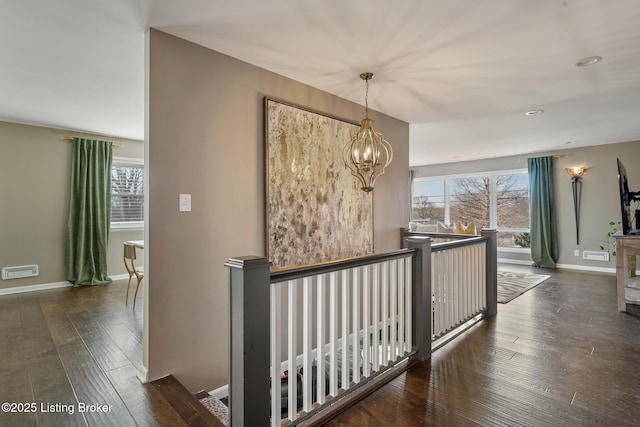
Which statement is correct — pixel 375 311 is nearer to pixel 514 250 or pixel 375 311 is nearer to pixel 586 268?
pixel 586 268

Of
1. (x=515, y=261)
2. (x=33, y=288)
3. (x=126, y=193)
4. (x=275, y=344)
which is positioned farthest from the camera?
(x=515, y=261)

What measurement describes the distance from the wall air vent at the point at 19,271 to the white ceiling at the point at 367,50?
6.69 ft

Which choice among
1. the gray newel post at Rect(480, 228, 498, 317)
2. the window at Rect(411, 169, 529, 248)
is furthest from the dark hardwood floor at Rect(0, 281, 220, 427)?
the window at Rect(411, 169, 529, 248)

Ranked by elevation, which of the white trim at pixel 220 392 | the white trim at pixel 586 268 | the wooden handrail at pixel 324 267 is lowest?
the white trim at pixel 220 392

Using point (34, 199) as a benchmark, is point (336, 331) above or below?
below

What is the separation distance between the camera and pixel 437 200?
8.69 meters

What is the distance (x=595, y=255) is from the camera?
6.14m

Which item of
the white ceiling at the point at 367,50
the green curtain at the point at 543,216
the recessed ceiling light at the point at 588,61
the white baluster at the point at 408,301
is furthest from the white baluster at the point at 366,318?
the green curtain at the point at 543,216

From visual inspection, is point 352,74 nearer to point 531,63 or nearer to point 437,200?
point 531,63

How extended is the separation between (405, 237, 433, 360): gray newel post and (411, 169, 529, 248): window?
19.3 feet

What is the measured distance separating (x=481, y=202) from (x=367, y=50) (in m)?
6.47

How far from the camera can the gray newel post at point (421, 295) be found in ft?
8.13

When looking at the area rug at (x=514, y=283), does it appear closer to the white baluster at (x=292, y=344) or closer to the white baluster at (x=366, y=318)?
the white baluster at (x=366, y=318)

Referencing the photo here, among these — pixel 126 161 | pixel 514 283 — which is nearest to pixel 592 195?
pixel 514 283
